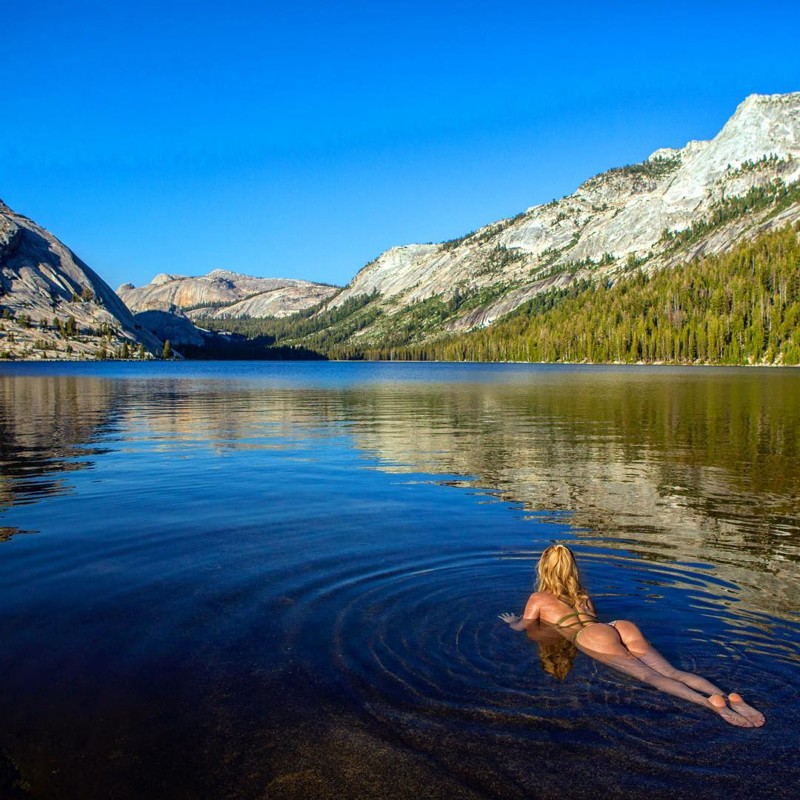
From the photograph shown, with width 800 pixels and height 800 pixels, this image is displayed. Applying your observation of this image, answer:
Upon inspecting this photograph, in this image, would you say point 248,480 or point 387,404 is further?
point 387,404

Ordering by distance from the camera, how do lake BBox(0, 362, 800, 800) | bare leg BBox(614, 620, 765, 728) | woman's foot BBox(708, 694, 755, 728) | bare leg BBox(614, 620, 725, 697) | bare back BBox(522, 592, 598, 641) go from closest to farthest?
lake BBox(0, 362, 800, 800)
woman's foot BBox(708, 694, 755, 728)
bare leg BBox(614, 620, 765, 728)
bare leg BBox(614, 620, 725, 697)
bare back BBox(522, 592, 598, 641)

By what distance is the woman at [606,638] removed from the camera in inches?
339

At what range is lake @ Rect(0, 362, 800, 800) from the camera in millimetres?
7578

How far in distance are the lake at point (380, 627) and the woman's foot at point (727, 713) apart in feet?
0.32

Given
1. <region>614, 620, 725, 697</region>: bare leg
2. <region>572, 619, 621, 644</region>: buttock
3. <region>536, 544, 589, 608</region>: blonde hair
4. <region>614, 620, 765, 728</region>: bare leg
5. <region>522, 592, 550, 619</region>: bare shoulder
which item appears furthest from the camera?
<region>522, 592, 550, 619</region>: bare shoulder

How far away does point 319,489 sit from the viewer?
2434cm

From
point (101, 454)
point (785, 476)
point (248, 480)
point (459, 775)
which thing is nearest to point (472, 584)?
point (459, 775)

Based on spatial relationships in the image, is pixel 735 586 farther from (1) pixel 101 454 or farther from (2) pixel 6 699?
(1) pixel 101 454

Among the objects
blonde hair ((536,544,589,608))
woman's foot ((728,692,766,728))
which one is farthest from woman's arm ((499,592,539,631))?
woman's foot ((728,692,766,728))

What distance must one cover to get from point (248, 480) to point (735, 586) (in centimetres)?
1746

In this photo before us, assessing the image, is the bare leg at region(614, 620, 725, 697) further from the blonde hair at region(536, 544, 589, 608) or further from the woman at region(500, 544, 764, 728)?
the blonde hair at region(536, 544, 589, 608)

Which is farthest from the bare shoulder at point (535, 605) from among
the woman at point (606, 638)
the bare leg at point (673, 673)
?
the bare leg at point (673, 673)

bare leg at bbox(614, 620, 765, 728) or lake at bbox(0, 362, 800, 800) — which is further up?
bare leg at bbox(614, 620, 765, 728)

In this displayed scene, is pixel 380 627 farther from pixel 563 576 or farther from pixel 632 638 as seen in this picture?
pixel 632 638
